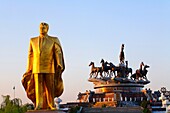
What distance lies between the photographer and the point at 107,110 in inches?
898

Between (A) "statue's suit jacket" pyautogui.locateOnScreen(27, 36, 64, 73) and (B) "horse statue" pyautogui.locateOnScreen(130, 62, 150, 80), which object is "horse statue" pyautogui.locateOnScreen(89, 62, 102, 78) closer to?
(B) "horse statue" pyautogui.locateOnScreen(130, 62, 150, 80)

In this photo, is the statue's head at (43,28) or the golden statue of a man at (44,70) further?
the statue's head at (43,28)

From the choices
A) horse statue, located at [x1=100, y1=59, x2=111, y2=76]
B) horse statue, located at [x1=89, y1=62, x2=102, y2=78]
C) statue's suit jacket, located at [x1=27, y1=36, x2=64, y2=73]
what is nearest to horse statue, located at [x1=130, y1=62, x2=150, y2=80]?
horse statue, located at [x1=100, y1=59, x2=111, y2=76]

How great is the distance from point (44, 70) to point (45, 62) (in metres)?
0.15

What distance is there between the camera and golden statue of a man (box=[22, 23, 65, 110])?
833cm

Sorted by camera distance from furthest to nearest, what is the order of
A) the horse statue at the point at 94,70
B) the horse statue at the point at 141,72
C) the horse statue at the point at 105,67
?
the horse statue at the point at 141,72, the horse statue at the point at 94,70, the horse statue at the point at 105,67

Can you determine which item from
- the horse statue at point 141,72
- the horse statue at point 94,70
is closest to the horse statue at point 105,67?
the horse statue at point 94,70

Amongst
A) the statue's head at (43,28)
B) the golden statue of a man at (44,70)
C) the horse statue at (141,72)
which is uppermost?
the horse statue at (141,72)

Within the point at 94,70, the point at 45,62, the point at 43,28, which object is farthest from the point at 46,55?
the point at 94,70

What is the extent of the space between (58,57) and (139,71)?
80.1 ft

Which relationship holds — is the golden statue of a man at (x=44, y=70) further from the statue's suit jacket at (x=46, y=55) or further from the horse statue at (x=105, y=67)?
the horse statue at (x=105, y=67)

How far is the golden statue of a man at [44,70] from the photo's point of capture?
833cm

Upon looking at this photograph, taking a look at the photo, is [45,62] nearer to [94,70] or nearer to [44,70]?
[44,70]

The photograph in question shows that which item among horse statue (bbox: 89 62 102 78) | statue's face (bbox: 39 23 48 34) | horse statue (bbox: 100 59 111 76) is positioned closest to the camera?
statue's face (bbox: 39 23 48 34)
